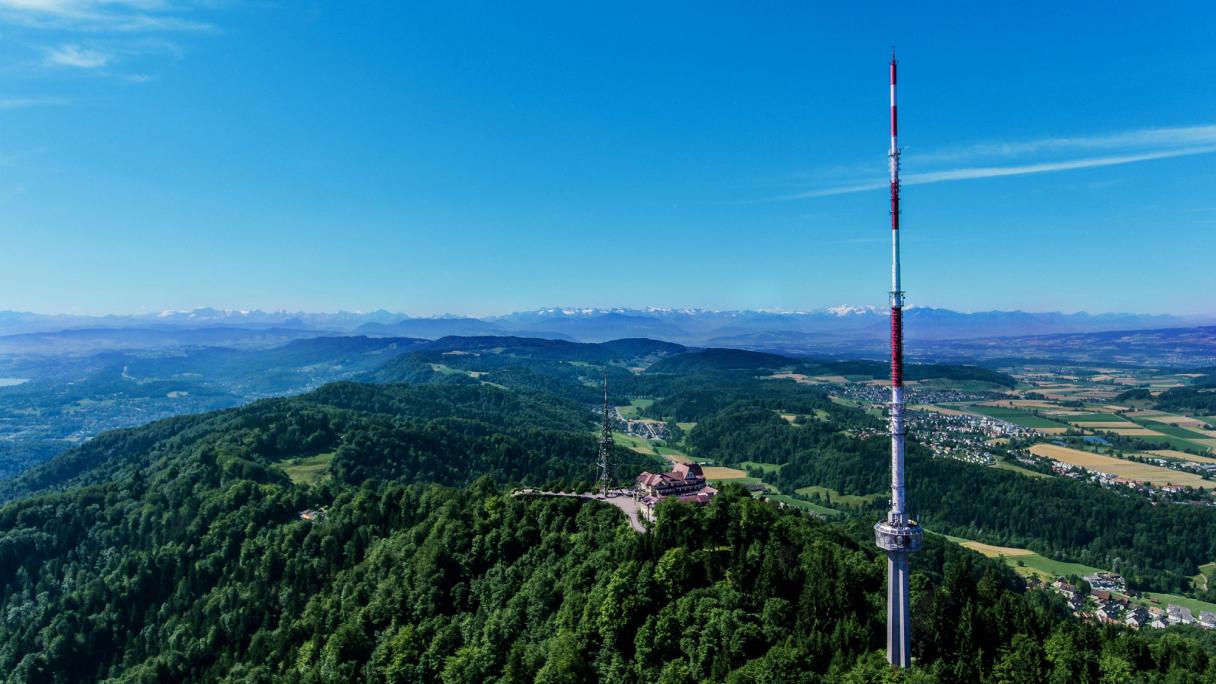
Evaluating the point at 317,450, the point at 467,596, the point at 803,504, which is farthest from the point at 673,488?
the point at 317,450

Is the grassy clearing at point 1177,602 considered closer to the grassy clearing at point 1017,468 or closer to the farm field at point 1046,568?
the farm field at point 1046,568

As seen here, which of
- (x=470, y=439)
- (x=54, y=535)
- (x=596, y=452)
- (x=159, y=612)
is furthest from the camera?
(x=596, y=452)

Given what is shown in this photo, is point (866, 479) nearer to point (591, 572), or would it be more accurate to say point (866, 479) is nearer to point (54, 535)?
point (591, 572)

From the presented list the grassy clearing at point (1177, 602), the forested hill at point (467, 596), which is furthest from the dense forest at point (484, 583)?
the grassy clearing at point (1177, 602)

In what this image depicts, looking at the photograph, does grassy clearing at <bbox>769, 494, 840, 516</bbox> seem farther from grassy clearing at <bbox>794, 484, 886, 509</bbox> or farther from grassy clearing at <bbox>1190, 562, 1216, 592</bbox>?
grassy clearing at <bbox>1190, 562, 1216, 592</bbox>

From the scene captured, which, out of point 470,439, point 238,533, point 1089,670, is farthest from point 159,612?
point 1089,670
